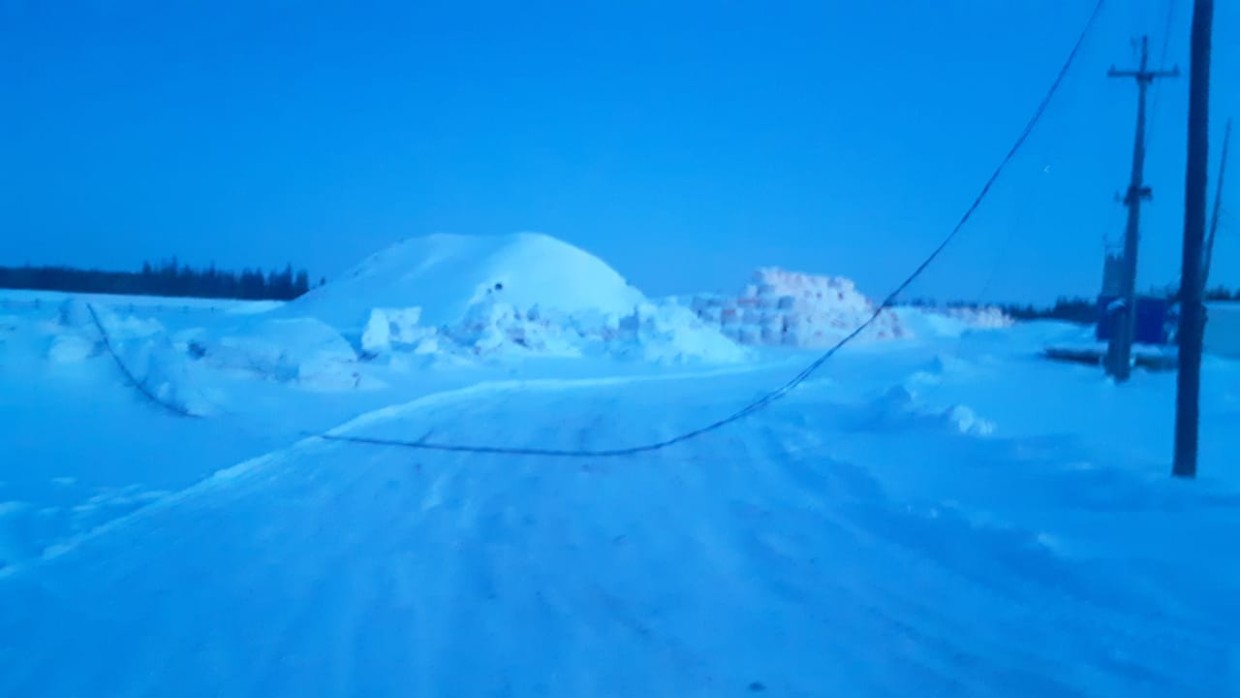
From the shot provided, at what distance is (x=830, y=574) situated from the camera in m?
6.10

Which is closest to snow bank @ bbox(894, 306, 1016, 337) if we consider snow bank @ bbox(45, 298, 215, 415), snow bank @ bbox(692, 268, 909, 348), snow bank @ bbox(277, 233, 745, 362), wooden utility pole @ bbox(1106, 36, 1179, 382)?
snow bank @ bbox(692, 268, 909, 348)

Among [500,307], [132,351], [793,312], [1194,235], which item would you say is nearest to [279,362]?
[132,351]

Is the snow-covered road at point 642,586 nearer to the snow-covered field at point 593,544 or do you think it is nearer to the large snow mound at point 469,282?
the snow-covered field at point 593,544

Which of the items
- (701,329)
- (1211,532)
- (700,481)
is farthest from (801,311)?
(1211,532)

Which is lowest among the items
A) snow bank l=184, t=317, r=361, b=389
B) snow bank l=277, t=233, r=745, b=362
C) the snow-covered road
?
the snow-covered road

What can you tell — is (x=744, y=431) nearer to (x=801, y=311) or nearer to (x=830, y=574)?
(x=830, y=574)

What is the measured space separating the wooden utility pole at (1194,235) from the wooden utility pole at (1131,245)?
11.3 metres

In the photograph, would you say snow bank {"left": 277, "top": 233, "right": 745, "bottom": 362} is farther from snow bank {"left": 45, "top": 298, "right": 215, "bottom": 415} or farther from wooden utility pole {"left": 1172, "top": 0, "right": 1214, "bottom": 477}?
wooden utility pole {"left": 1172, "top": 0, "right": 1214, "bottom": 477}

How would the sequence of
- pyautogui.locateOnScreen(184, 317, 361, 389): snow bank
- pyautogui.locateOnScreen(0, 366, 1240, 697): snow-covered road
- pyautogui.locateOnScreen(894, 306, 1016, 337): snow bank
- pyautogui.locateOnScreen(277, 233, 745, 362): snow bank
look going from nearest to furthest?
pyautogui.locateOnScreen(0, 366, 1240, 697): snow-covered road
pyautogui.locateOnScreen(184, 317, 361, 389): snow bank
pyautogui.locateOnScreen(277, 233, 745, 362): snow bank
pyautogui.locateOnScreen(894, 306, 1016, 337): snow bank

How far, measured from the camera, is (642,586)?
5871 mm

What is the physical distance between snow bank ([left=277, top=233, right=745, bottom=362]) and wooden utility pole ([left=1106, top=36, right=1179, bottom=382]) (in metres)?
11.6

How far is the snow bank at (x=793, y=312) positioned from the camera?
38.2 meters

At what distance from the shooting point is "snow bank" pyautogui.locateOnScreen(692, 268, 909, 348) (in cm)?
3825

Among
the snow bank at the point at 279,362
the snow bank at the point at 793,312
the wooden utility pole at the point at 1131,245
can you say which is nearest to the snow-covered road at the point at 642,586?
the snow bank at the point at 279,362
